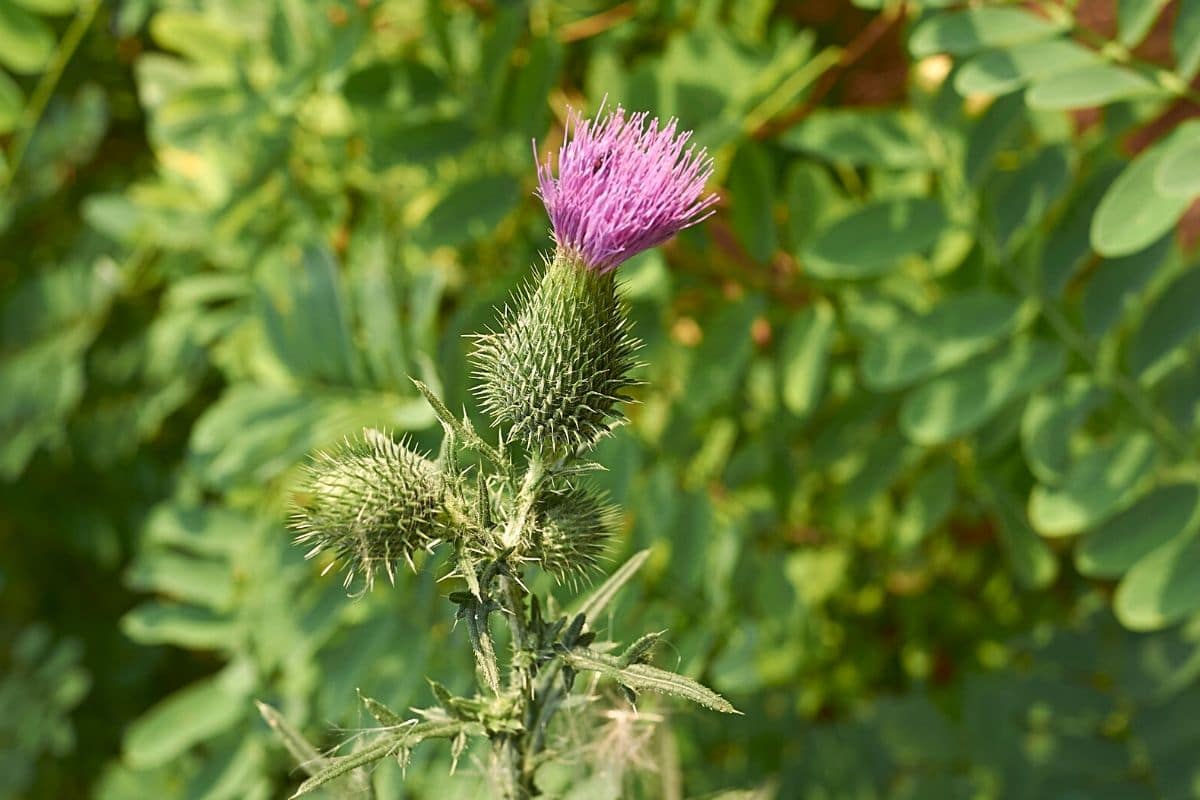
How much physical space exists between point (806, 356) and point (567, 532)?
3.68 ft

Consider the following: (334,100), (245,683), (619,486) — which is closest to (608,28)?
(334,100)

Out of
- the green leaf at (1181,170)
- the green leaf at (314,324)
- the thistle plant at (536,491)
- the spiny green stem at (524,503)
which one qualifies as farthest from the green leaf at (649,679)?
the green leaf at (314,324)

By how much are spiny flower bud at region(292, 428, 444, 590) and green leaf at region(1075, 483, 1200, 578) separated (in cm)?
125

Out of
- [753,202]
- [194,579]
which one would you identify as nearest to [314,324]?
[194,579]

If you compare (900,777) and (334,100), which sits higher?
(334,100)

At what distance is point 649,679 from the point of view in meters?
0.89

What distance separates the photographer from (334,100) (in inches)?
94.7

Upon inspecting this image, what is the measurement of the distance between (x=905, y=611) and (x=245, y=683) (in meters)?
1.65

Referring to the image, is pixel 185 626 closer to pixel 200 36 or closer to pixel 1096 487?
pixel 200 36

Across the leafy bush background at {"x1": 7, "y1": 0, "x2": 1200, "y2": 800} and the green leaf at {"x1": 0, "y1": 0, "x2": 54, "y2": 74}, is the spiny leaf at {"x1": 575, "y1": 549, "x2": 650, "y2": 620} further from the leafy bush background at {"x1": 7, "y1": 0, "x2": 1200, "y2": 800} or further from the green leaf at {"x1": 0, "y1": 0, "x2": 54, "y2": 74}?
the green leaf at {"x1": 0, "y1": 0, "x2": 54, "y2": 74}

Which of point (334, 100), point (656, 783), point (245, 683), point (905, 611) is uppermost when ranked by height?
point (334, 100)

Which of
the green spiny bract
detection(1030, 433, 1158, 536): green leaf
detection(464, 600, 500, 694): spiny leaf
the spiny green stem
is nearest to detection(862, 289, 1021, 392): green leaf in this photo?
detection(1030, 433, 1158, 536): green leaf

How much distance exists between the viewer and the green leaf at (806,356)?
79.4 inches

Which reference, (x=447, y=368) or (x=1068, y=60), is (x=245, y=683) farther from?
(x=1068, y=60)
